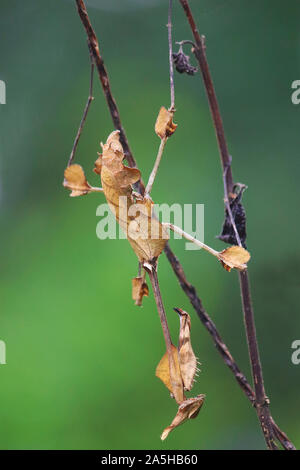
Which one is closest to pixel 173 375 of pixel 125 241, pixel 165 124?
pixel 165 124

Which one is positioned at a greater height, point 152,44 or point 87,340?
point 152,44

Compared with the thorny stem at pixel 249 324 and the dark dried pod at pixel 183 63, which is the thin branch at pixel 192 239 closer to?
the thorny stem at pixel 249 324

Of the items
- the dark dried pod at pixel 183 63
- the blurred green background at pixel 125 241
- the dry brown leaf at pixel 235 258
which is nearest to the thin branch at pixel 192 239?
the dry brown leaf at pixel 235 258

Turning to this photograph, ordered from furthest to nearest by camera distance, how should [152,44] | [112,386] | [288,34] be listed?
[152,44], [288,34], [112,386]

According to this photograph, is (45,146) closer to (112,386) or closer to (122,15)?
(122,15)

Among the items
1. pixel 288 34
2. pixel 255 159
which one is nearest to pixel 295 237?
pixel 255 159

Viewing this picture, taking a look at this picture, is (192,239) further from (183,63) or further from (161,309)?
(183,63)

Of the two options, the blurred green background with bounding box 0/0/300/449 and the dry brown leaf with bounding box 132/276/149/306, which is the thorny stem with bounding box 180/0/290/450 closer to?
the dry brown leaf with bounding box 132/276/149/306
